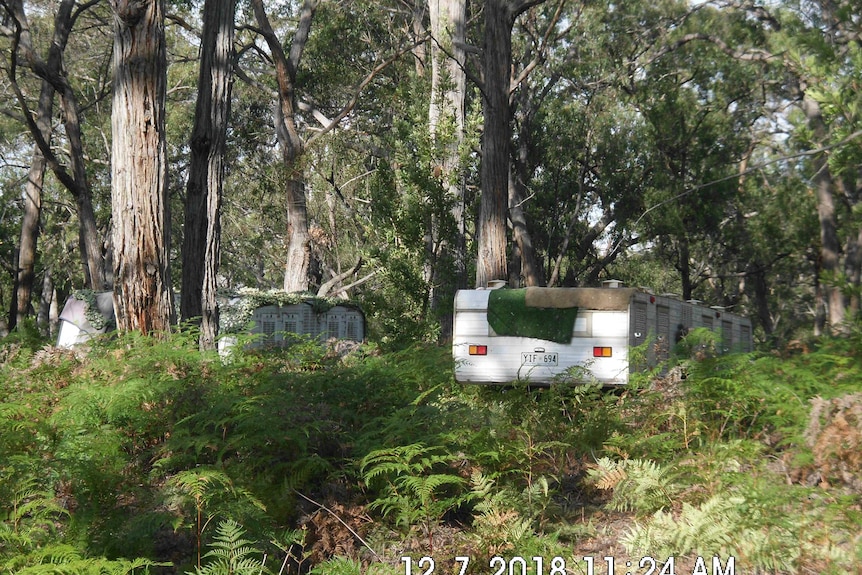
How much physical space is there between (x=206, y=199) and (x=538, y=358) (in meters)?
4.96

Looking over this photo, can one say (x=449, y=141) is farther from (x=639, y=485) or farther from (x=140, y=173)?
(x=639, y=485)

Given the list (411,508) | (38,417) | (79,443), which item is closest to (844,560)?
(411,508)

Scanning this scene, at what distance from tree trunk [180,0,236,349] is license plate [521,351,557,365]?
165 inches

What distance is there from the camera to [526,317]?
40.4 feet

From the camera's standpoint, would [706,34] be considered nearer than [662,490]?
No

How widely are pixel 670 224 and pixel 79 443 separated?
27458 millimetres

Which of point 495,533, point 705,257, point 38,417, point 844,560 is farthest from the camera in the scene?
point 705,257

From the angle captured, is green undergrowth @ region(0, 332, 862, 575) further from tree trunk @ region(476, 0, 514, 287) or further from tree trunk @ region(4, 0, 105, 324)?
tree trunk @ region(4, 0, 105, 324)

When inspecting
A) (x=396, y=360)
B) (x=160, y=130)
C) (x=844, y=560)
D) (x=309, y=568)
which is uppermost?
(x=160, y=130)

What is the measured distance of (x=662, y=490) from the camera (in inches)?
230

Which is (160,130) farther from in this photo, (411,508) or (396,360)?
(411,508)

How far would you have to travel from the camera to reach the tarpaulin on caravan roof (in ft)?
39.6
